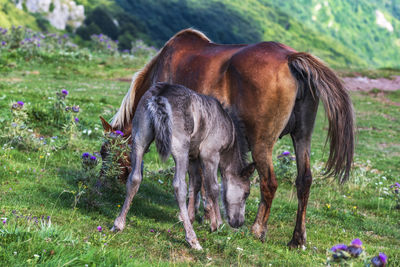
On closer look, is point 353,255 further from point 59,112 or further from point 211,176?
point 59,112

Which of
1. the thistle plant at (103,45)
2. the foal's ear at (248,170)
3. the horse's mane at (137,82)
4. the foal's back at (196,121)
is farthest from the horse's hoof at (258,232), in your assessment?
the thistle plant at (103,45)

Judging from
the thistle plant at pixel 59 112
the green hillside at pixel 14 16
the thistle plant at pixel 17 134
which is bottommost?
the green hillside at pixel 14 16

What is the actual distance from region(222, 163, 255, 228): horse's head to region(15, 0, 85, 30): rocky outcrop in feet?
331

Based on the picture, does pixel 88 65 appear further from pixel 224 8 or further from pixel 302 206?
pixel 224 8

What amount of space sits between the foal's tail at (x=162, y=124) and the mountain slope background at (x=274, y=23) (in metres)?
56.6

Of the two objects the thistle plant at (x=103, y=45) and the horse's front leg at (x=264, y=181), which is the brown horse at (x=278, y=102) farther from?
the thistle plant at (x=103, y=45)

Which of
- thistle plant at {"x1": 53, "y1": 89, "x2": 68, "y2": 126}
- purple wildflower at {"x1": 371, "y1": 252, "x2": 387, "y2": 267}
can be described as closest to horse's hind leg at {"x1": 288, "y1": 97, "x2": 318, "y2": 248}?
purple wildflower at {"x1": 371, "y1": 252, "x2": 387, "y2": 267}

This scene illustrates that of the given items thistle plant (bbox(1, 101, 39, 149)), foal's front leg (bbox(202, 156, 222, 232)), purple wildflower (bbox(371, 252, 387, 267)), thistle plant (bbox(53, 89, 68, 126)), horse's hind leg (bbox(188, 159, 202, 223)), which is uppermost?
purple wildflower (bbox(371, 252, 387, 267))

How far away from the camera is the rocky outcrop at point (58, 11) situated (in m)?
99.6

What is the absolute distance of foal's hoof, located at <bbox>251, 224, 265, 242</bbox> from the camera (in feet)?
19.7

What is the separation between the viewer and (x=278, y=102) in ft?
19.8

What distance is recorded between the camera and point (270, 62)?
20.2ft

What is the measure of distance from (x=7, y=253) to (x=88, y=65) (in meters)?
22.9

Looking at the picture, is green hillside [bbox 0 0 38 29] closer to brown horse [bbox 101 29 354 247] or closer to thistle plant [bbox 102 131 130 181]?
thistle plant [bbox 102 131 130 181]
